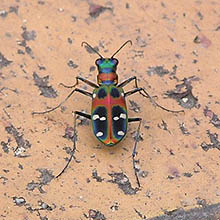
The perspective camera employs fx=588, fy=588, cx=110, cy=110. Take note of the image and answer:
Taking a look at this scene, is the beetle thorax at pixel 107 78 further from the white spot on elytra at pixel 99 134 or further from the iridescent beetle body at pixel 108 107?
the white spot on elytra at pixel 99 134

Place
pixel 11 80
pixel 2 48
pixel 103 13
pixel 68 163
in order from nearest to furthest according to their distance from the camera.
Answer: pixel 68 163
pixel 11 80
pixel 2 48
pixel 103 13

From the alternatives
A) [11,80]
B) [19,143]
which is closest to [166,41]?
[11,80]

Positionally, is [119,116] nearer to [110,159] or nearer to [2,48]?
[110,159]

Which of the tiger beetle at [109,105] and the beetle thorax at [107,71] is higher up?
the beetle thorax at [107,71]

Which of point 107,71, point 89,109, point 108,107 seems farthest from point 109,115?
point 107,71

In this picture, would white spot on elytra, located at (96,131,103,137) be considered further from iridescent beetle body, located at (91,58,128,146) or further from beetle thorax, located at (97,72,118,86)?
beetle thorax, located at (97,72,118,86)

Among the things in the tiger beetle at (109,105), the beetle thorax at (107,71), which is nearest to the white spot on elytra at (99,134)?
the tiger beetle at (109,105)
